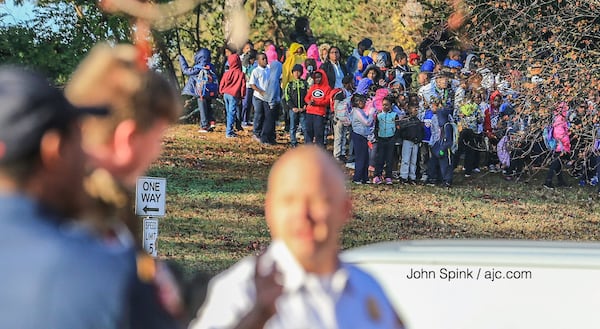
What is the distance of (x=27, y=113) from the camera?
2.28 m

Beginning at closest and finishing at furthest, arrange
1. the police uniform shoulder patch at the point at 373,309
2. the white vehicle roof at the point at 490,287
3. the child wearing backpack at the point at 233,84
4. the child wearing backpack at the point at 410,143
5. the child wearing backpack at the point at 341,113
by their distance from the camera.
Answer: the police uniform shoulder patch at the point at 373,309
the white vehicle roof at the point at 490,287
the child wearing backpack at the point at 410,143
the child wearing backpack at the point at 341,113
the child wearing backpack at the point at 233,84

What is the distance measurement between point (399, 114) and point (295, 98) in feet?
6.74

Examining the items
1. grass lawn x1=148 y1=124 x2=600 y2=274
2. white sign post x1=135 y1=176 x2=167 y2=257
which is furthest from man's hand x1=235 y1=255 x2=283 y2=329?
grass lawn x1=148 y1=124 x2=600 y2=274

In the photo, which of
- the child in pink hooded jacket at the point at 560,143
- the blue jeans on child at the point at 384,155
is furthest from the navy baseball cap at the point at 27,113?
the blue jeans on child at the point at 384,155

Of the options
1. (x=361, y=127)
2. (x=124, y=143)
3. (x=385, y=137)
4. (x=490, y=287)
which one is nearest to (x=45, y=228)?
(x=124, y=143)

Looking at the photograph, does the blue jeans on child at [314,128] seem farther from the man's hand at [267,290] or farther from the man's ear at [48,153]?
the man's ear at [48,153]

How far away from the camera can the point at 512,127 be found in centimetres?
1518

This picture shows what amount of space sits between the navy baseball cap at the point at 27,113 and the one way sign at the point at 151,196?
6.61m

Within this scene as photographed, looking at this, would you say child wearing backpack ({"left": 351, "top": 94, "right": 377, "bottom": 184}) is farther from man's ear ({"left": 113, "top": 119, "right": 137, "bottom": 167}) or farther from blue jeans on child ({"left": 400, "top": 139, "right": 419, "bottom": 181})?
man's ear ({"left": 113, "top": 119, "right": 137, "bottom": 167})

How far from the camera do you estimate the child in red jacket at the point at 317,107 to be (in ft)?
59.2

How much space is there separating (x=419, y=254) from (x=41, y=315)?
284cm

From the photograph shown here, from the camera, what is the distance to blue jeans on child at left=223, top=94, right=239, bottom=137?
19.2 metres

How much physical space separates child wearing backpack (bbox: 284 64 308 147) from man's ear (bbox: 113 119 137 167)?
52.2 ft

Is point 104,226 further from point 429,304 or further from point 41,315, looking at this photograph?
point 429,304
